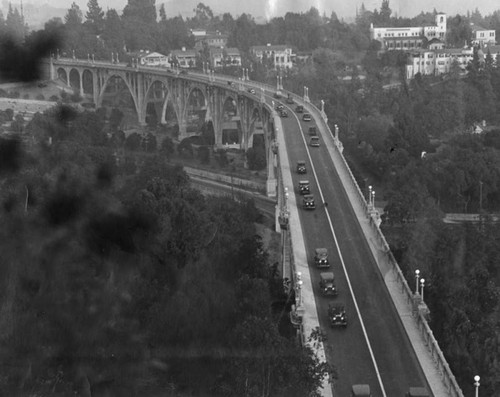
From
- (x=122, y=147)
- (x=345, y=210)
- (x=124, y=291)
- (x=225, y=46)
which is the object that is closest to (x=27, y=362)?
(x=124, y=291)

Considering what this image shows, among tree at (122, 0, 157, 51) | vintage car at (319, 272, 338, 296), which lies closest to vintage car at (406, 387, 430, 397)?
vintage car at (319, 272, 338, 296)

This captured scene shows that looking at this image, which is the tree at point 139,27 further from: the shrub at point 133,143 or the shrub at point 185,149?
the shrub at point 133,143

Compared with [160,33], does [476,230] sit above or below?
below

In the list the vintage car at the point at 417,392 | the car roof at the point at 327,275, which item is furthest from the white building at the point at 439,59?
the vintage car at the point at 417,392

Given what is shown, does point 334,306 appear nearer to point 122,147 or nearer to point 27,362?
point 27,362

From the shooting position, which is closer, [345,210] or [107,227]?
[107,227]

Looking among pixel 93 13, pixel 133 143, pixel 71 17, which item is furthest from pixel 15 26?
pixel 133 143

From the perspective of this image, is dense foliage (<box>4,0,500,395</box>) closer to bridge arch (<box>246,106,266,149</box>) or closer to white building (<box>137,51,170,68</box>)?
bridge arch (<box>246,106,266,149</box>)
